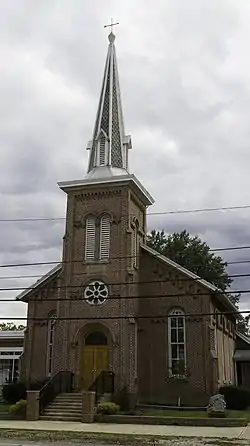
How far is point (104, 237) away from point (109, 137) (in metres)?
6.46

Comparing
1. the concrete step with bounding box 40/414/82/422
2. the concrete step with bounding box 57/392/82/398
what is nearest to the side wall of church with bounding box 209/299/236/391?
the concrete step with bounding box 57/392/82/398

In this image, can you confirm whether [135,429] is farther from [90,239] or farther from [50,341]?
[90,239]

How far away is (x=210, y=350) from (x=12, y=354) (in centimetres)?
1667

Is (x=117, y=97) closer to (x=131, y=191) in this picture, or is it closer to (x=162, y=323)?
(x=131, y=191)

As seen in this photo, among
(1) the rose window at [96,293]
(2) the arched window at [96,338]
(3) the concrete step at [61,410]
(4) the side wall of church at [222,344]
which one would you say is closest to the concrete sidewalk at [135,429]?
(3) the concrete step at [61,410]

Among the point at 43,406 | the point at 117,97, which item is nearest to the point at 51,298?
the point at 43,406

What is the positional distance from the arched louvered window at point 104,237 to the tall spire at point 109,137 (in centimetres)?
286

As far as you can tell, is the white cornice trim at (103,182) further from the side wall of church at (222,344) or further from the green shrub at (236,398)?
the green shrub at (236,398)

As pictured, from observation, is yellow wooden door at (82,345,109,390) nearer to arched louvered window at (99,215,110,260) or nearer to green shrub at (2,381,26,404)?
green shrub at (2,381,26,404)

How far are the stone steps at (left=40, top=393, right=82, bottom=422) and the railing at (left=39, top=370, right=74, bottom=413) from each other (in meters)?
0.25

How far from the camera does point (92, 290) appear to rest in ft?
90.9

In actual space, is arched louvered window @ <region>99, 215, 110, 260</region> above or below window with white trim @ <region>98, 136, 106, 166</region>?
below

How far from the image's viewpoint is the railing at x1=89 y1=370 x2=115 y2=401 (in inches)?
990

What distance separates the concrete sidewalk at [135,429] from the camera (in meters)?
17.6
